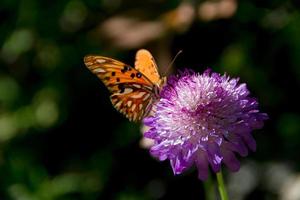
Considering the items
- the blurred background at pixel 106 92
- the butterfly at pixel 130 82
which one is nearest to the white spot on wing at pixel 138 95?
the butterfly at pixel 130 82

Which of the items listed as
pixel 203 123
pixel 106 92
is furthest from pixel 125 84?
pixel 106 92

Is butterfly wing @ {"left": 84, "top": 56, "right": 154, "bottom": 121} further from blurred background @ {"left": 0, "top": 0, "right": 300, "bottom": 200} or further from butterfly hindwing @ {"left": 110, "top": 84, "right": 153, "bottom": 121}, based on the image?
blurred background @ {"left": 0, "top": 0, "right": 300, "bottom": 200}

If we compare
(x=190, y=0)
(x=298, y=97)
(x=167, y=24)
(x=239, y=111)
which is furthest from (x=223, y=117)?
(x=298, y=97)

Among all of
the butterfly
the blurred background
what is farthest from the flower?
the blurred background

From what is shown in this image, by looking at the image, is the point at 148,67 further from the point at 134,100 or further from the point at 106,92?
the point at 106,92

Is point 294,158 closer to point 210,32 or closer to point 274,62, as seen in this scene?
point 274,62

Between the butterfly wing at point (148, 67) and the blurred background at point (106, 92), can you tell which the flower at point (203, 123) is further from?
the blurred background at point (106, 92)
